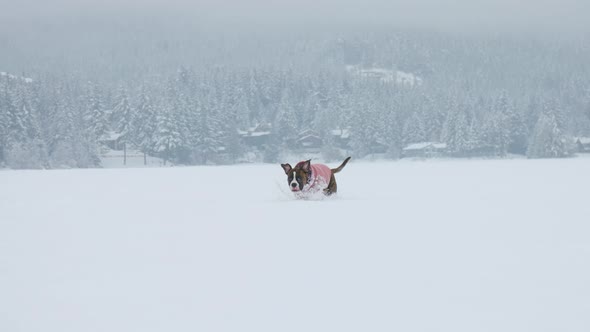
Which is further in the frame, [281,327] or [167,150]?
[167,150]

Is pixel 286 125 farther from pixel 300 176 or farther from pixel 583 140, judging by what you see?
pixel 300 176

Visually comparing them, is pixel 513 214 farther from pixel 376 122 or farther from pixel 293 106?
pixel 293 106

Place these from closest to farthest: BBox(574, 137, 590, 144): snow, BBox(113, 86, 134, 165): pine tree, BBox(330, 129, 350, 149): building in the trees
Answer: BBox(113, 86, 134, 165): pine tree → BBox(330, 129, 350, 149): building in the trees → BBox(574, 137, 590, 144): snow

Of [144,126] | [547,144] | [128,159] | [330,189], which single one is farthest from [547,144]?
[330,189]

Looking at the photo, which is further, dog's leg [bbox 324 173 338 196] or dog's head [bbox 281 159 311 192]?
dog's leg [bbox 324 173 338 196]

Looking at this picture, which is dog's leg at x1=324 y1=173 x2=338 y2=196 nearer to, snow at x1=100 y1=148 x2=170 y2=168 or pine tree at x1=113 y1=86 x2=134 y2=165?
snow at x1=100 y1=148 x2=170 y2=168

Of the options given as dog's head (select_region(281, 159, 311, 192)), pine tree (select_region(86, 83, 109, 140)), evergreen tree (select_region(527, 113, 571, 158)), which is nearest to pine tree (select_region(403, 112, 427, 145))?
evergreen tree (select_region(527, 113, 571, 158))

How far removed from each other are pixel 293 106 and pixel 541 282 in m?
128

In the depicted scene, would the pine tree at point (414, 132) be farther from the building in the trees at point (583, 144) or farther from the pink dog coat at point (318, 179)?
the pink dog coat at point (318, 179)

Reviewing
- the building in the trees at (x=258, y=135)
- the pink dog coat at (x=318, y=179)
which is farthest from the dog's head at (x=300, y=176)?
the building in the trees at (x=258, y=135)

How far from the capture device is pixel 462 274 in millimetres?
5375

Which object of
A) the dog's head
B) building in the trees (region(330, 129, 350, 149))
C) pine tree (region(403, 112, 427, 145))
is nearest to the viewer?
the dog's head

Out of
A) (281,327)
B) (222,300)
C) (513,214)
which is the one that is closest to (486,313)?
(281,327)

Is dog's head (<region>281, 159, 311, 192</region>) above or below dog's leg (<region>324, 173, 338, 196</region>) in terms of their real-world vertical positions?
above
